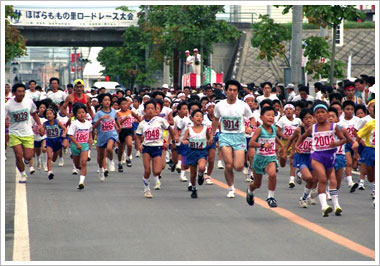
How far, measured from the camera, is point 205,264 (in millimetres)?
9094

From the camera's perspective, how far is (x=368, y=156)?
15438 millimetres

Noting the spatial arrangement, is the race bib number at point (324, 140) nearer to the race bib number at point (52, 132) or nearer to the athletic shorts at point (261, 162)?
the athletic shorts at point (261, 162)

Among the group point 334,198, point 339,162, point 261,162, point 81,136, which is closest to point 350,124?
point 339,162

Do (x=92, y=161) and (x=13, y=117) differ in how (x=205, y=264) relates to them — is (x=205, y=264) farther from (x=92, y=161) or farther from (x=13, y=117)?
(x=92, y=161)

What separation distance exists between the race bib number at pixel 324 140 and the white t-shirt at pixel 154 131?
3.54 metres

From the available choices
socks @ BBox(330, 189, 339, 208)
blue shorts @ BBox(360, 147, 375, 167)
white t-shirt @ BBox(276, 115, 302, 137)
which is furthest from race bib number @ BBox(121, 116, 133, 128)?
socks @ BBox(330, 189, 339, 208)

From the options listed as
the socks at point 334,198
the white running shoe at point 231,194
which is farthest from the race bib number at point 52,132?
the socks at point 334,198

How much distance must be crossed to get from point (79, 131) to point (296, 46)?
39.1ft

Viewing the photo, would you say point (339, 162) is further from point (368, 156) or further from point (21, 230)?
point (21, 230)

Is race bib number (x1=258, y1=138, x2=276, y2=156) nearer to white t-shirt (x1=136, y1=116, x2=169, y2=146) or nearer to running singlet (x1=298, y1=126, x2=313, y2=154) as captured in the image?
running singlet (x1=298, y1=126, x2=313, y2=154)

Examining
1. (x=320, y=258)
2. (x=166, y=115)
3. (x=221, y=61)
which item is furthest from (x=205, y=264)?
(x=221, y=61)

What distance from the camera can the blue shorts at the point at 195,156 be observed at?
16.4 m

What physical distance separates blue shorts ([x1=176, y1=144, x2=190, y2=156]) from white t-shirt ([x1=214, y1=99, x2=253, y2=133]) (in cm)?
149

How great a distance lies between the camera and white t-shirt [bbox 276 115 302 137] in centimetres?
1788
